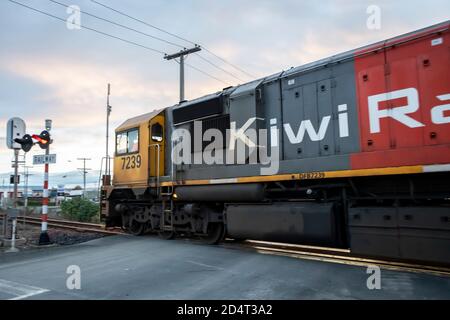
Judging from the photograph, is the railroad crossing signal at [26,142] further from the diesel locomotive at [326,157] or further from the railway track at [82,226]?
the railway track at [82,226]

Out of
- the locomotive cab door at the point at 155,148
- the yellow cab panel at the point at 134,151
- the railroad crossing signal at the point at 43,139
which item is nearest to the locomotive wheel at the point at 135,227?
the yellow cab panel at the point at 134,151

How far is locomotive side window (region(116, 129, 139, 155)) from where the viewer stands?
1079 cm

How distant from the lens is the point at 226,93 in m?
8.80

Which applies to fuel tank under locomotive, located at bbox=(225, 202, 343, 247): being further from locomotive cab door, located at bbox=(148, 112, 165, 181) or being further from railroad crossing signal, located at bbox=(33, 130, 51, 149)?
railroad crossing signal, located at bbox=(33, 130, 51, 149)

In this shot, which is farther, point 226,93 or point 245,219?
point 226,93

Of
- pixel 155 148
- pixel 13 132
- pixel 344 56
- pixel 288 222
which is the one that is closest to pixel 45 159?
pixel 13 132

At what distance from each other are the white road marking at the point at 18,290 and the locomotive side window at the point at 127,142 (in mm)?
5704

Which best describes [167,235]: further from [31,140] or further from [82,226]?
[82,226]

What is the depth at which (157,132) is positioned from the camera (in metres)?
10.3

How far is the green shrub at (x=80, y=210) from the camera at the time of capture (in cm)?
1900

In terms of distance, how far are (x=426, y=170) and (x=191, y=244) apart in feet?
18.6
